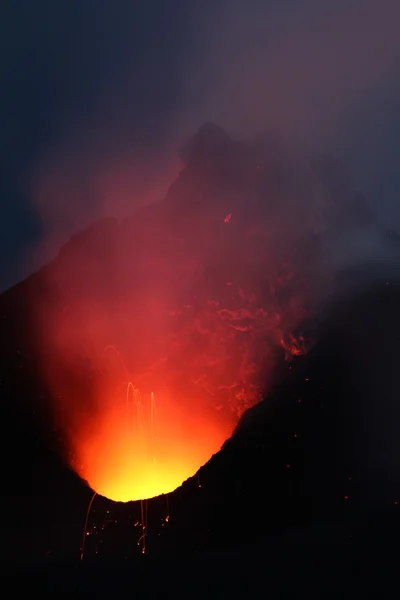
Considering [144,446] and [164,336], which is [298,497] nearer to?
[144,446]

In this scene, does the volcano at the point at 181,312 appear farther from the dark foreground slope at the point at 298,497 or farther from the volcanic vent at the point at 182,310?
the dark foreground slope at the point at 298,497

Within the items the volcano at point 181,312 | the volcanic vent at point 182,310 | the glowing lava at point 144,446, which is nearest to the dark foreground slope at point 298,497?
the volcano at point 181,312

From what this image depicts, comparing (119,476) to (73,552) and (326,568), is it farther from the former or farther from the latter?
(326,568)

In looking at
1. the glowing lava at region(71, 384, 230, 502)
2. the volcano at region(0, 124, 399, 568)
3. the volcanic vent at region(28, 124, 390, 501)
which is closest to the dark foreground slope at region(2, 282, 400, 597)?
the volcano at region(0, 124, 399, 568)

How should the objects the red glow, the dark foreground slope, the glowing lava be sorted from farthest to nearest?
the red glow → the glowing lava → the dark foreground slope

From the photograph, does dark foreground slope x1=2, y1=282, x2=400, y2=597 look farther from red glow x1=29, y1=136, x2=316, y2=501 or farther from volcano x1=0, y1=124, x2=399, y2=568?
red glow x1=29, y1=136, x2=316, y2=501

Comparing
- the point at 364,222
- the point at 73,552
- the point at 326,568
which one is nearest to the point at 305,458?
the point at 326,568

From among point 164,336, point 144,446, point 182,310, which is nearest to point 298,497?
point 144,446
